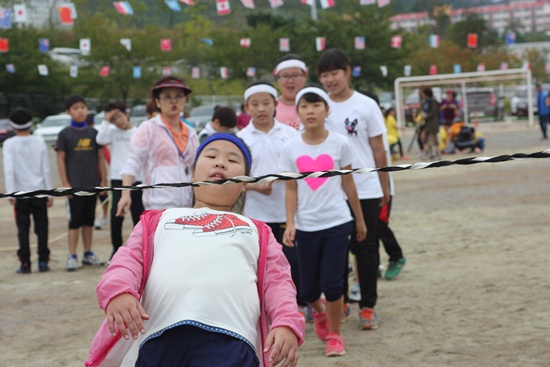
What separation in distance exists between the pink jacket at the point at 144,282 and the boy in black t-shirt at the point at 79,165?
626 centimetres

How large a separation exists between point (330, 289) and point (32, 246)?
6.39 meters

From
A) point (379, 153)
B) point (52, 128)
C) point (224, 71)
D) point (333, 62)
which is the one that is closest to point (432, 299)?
point (379, 153)

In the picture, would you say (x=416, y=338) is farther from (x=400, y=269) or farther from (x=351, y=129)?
(x=400, y=269)

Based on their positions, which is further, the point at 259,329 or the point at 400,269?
the point at 400,269

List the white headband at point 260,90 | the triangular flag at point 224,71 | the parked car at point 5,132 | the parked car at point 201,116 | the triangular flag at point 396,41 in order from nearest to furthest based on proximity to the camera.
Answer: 1. the white headband at point 260,90
2. the parked car at point 201,116
3. the parked car at point 5,132
4. the triangular flag at point 396,41
5. the triangular flag at point 224,71

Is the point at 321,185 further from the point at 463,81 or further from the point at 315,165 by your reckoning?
the point at 463,81

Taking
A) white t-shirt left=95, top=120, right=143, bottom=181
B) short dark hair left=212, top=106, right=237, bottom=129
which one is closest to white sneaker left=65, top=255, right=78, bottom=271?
white t-shirt left=95, top=120, right=143, bottom=181

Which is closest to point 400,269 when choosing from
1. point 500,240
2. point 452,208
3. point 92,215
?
point 500,240

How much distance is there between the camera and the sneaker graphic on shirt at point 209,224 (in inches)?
121

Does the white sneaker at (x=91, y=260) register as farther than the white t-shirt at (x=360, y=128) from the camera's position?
Yes

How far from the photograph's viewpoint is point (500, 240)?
9547mm

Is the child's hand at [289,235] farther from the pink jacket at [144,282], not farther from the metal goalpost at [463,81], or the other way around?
the metal goalpost at [463,81]

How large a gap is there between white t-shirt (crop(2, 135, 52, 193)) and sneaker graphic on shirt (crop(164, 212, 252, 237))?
249 inches

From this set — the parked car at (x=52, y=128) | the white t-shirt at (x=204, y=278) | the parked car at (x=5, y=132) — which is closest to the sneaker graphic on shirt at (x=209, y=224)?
the white t-shirt at (x=204, y=278)
